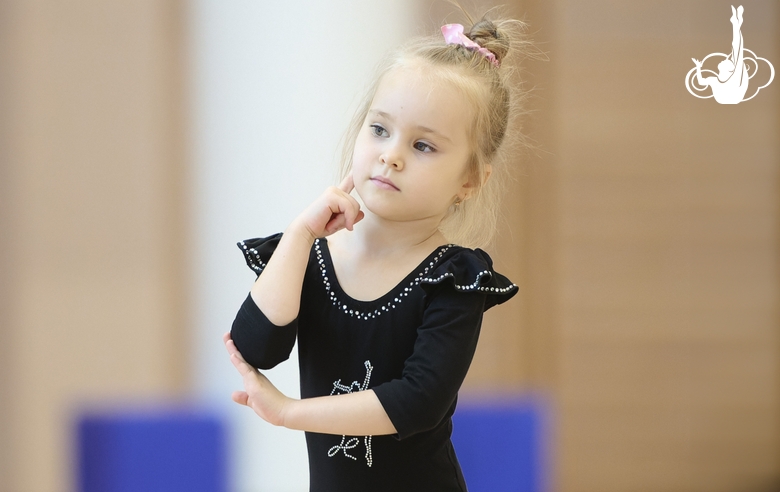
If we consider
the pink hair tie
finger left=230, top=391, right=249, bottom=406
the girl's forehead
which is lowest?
finger left=230, top=391, right=249, bottom=406

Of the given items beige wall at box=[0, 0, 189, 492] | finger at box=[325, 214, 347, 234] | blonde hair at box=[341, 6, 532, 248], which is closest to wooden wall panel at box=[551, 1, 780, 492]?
beige wall at box=[0, 0, 189, 492]

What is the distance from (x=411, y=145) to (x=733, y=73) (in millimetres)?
2431

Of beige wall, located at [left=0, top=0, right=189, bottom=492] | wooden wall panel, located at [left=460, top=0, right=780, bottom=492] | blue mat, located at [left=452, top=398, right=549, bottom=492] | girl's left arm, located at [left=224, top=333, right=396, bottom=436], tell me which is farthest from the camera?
wooden wall panel, located at [left=460, top=0, right=780, bottom=492]

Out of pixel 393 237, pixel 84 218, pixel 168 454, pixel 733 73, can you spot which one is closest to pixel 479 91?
pixel 393 237

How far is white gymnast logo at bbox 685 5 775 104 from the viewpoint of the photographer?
117 inches

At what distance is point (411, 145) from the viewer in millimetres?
951

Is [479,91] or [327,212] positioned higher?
[479,91]

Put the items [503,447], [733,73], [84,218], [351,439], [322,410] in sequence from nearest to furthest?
[322,410], [351,439], [503,447], [84,218], [733,73]

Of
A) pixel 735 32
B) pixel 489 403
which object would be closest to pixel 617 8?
pixel 735 32

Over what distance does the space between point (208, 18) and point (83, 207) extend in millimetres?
772

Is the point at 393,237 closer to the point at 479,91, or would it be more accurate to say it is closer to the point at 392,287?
the point at 392,287

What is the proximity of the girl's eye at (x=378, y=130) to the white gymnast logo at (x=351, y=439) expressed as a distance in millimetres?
271

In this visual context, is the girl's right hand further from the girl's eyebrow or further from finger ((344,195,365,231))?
the girl's eyebrow

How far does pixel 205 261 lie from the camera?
9.21 feet
